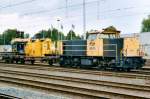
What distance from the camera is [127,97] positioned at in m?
13.2

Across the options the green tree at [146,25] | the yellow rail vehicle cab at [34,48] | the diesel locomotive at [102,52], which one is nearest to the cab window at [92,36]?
the diesel locomotive at [102,52]

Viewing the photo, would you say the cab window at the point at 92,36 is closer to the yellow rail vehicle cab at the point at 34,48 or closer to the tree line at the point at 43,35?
the yellow rail vehicle cab at the point at 34,48

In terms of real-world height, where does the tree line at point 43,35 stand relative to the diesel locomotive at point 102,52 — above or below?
above

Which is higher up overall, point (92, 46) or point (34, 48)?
point (92, 46)

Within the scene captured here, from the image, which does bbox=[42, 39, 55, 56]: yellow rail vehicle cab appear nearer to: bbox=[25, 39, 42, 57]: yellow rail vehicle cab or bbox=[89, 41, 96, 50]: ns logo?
bbox=[25, 39, 42, 57]: yellow rail vehicle cab

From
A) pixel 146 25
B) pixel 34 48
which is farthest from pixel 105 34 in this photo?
pixel 146 25

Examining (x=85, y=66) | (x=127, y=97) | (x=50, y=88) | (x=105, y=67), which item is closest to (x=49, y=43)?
(x=85, y=66)

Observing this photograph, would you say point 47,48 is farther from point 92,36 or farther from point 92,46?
point 92,46

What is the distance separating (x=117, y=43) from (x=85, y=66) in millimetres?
4067

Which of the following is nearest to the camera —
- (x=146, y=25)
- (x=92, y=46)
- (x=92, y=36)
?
(x=92, y=46)

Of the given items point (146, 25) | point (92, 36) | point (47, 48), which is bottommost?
point (47, 48)

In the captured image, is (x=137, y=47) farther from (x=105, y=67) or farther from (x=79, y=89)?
(x=79, y=89)

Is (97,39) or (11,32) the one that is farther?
(11,32)

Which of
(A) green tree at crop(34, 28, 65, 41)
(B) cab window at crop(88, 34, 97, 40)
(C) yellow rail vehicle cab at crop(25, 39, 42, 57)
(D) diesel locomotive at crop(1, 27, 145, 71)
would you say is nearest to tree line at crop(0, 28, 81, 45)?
(A) green tree at crop(34, 28, 65, 41)
